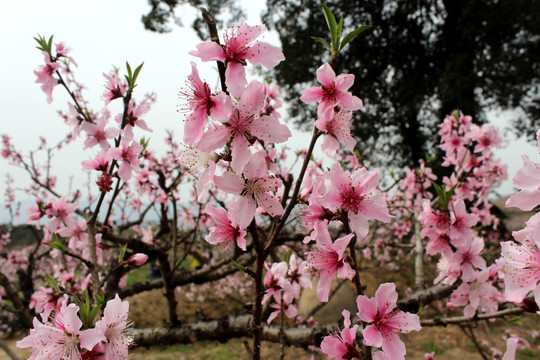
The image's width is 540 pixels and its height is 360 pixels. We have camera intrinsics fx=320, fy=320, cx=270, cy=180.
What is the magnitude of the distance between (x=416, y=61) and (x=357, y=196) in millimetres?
12956

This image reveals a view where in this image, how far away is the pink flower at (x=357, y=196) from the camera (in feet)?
3.06

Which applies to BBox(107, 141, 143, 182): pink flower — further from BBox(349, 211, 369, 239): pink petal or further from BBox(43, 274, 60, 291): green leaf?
BBox(349, 211, 369, 239): pink petal

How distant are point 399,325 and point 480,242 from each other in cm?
88

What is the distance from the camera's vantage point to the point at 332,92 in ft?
3.33

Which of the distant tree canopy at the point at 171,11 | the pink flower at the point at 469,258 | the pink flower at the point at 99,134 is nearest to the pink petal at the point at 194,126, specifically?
the pink flower at the point at 99,134

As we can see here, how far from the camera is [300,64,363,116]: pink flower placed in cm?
98

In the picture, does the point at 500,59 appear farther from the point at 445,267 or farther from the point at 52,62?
the point at 52,62

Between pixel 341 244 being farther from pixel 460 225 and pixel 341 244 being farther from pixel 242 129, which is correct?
pixel 460 225

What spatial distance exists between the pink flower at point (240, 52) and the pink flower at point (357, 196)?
1.17 feet

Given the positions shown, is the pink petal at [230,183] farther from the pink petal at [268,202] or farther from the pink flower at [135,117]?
the pink flower at [135,117]

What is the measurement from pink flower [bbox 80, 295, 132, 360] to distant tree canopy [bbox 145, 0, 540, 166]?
10233mm

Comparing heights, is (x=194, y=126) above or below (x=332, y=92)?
below

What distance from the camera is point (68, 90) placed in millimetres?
1838

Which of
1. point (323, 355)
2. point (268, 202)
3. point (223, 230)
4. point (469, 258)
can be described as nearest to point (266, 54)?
point (268, 202)
